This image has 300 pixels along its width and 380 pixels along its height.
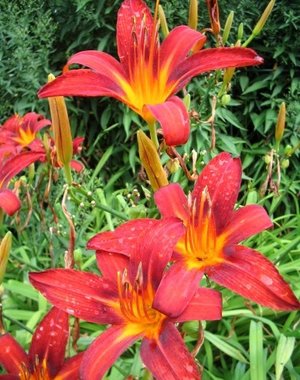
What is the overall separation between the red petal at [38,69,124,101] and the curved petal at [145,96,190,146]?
2.4 inches

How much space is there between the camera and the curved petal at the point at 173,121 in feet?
2.13

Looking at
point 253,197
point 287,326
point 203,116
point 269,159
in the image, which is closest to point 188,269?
point 269,159

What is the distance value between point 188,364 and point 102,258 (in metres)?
0.15

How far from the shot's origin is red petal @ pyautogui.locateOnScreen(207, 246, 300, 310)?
0.58 m

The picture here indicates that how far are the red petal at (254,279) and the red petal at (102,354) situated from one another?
0.36 ft

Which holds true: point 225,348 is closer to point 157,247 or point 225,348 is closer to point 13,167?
point 13,167

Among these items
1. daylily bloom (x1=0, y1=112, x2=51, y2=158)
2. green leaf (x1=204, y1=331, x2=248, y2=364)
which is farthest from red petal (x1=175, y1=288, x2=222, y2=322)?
daylily bloom (x1=0, y1=112, x2=51, y2=158)

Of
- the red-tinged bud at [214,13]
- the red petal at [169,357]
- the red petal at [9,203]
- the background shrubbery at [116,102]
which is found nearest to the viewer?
the red petal at [169,357]

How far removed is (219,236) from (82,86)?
0.74 feet

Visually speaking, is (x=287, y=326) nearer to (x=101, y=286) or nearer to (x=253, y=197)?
(x=253, y=197)

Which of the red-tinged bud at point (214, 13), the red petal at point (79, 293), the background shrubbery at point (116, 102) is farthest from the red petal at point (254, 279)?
the background shrubbery at point (116, 102)

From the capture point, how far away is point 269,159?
1.25 meters

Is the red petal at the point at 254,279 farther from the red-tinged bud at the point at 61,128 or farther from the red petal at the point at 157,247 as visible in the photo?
the red-tinged bud at the point at 61,128

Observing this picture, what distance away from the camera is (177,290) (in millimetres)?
586
